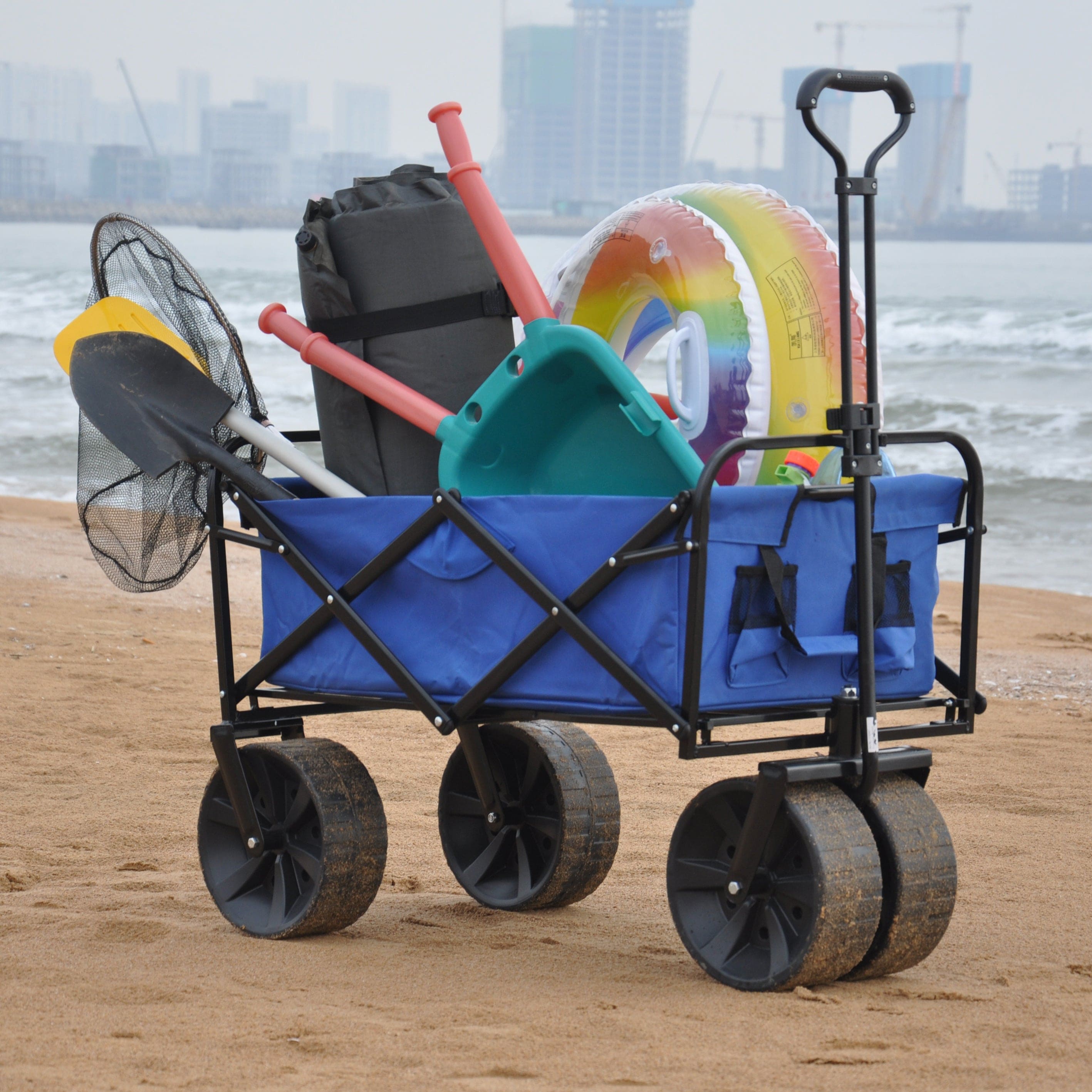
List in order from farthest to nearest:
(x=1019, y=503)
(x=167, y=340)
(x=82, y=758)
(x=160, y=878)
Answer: (x=1019, y=503)
(x=82, y=758)
(x=160, y=878)
(x=167, y=340)

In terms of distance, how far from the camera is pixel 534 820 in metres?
4.05

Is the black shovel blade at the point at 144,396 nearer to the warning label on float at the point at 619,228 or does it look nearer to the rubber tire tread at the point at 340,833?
the rubber tire tread at the point at 340,833

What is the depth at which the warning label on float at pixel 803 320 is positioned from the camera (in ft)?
11.3

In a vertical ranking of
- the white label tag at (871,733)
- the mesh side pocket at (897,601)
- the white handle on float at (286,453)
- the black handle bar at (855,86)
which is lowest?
the white label tag at (871,733)

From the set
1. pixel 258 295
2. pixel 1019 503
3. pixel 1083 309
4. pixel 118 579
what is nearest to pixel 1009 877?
pixel 118 579

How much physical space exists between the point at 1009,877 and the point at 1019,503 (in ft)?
38.6

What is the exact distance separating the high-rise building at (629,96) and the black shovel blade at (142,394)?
73.3 meters

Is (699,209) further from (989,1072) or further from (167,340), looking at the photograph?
(989,1072)

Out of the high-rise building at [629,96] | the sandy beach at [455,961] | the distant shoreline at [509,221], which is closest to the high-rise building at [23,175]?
the distant shoreline at [509,221]

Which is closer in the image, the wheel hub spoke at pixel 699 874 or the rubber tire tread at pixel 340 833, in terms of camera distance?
the wheel hub spoke at pixel 699 874

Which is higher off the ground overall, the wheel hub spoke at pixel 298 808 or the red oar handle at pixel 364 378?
the red oar handle at pixel 364 378

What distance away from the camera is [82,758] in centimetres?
558

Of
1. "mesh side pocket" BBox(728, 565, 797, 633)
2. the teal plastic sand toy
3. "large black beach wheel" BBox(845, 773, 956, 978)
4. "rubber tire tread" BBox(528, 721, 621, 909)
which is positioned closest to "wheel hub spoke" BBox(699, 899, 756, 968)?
"large black beach wheel" BBox(845, 773, 956, 978)

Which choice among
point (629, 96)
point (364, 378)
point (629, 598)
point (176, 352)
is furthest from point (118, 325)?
point (629, 96)
